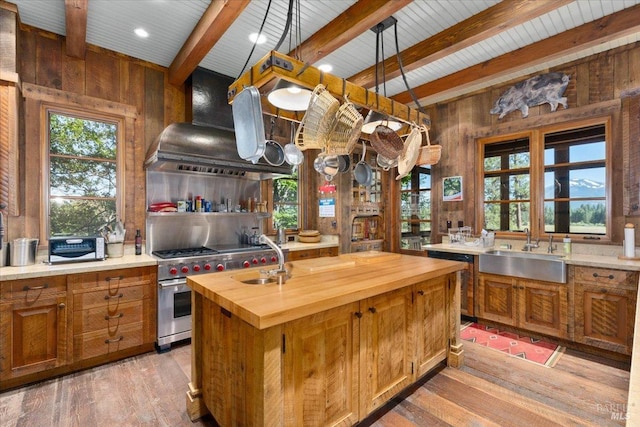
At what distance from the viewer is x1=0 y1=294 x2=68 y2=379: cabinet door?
7.36ft

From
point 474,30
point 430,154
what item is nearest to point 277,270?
point 430,154

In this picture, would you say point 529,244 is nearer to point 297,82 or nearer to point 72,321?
point 297,82

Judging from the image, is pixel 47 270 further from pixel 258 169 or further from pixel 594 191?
pixel 594 191

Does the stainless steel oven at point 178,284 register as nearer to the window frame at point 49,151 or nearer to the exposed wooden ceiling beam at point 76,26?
the window frame at point 49,151

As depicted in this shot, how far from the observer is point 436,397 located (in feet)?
7.03

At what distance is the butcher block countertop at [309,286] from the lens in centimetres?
135

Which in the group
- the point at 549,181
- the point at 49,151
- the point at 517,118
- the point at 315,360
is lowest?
the point at 315,360

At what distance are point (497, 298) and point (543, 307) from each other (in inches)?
16.5

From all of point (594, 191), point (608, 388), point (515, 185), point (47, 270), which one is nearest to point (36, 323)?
point (47, 270)

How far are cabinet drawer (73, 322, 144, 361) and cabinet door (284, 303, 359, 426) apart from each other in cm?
202

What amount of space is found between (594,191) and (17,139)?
18.4 ft

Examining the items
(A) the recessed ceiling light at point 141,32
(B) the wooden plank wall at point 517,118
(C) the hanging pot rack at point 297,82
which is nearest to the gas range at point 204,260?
(C) the hanging pot rack at point 297,82

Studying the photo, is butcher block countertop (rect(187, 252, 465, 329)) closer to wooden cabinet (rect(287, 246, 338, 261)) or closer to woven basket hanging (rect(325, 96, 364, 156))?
woven basket hanging (rect(325, 96, 364, 156))

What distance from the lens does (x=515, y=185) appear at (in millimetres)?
3840
